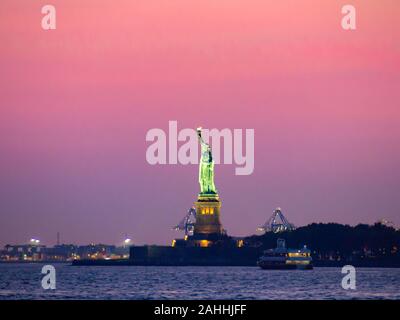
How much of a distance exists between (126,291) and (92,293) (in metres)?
4.09
